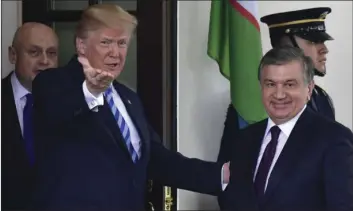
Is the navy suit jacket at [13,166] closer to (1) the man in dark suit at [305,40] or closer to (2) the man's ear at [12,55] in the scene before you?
(2) the man's ear at [12,55]

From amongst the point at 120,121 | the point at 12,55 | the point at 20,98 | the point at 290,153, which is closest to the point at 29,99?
the point at 20,98

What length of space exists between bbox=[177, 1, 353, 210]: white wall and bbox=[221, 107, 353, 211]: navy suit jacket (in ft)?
0.94

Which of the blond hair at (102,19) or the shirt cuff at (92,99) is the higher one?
the blond hair at (102,19)

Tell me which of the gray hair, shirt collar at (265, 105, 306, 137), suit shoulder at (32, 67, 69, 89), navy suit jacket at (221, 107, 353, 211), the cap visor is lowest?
navy suit jacket at (221, 107, 353, 211)

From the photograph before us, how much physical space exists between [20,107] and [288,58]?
2.28 ft

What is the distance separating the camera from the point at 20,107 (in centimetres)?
171

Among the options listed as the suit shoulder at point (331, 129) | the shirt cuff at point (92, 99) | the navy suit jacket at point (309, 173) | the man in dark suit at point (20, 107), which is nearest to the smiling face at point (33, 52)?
the man in dark suit at point (20, 107)

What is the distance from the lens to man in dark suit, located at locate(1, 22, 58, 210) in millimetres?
1688

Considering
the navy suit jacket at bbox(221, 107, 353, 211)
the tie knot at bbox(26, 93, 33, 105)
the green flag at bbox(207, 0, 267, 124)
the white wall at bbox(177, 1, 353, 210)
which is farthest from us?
the white wall at bbox(177, 1, 353, 210)

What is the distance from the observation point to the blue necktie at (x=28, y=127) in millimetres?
1687

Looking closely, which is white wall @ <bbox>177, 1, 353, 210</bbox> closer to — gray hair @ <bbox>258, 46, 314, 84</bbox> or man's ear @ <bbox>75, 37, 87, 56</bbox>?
gray hair @ <bbox>258, 46, 314, 84</bbox>

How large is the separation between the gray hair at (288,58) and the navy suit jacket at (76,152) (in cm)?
39

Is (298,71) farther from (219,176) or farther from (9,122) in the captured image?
(9,122)

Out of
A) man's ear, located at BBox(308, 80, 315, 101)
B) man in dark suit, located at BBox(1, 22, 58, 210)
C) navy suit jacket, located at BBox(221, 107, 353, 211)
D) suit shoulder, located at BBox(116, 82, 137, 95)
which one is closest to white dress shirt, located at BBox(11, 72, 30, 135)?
man in dark suit, located at BBox(1, 22, 58, 210)
